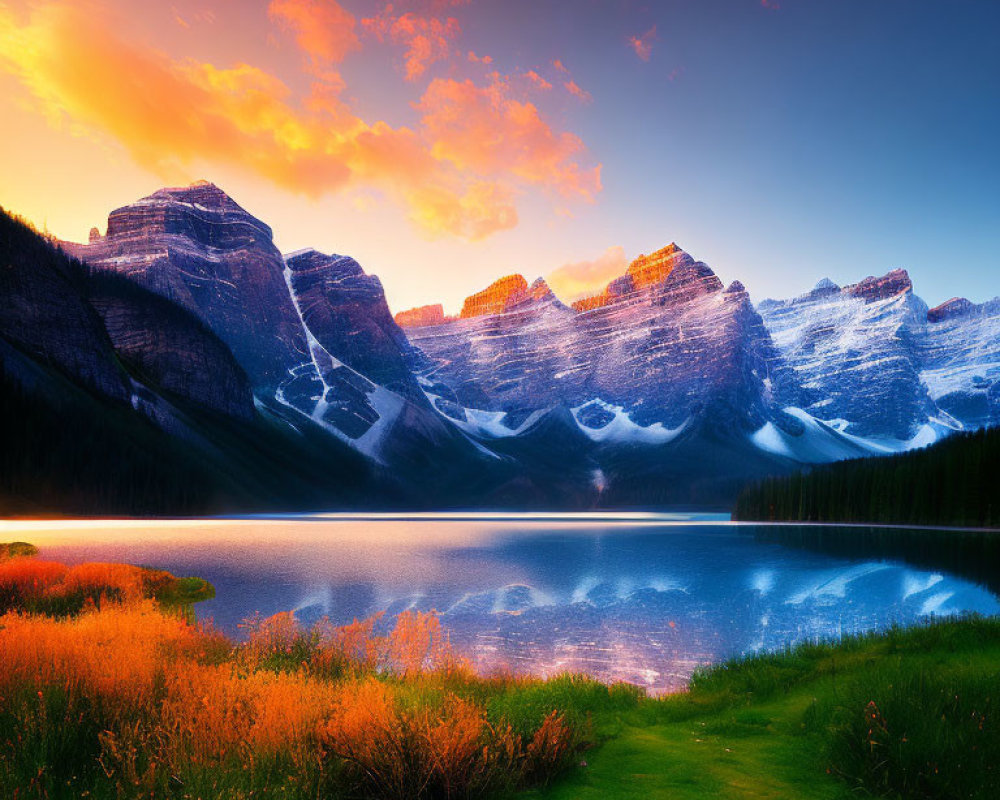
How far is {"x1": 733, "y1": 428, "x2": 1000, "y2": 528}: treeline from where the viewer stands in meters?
104

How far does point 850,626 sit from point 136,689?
31.0 metres

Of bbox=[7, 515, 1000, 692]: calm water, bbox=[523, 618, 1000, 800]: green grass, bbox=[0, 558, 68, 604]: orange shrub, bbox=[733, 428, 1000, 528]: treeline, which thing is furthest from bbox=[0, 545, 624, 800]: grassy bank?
bbox=[733, 428, 1000, 528]: treeline

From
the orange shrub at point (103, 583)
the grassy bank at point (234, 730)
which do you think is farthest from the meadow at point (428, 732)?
the orange shrub at point (103, 583)

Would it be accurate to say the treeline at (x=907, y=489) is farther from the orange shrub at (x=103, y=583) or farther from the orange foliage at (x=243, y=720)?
the orange foliage at (x=243, y=720)

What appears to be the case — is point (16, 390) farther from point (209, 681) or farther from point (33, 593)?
point (209, 681)

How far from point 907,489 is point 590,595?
101 metres

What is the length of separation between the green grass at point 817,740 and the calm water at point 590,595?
565 cm

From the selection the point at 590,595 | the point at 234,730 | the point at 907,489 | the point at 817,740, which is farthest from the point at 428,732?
the point at 907,489

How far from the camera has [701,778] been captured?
414 inches

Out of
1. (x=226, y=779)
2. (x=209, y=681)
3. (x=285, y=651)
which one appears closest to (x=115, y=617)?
(x=285, y=651)

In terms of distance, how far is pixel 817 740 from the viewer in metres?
12.3

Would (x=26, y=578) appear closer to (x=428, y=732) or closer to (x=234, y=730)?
(x=234, y=730)

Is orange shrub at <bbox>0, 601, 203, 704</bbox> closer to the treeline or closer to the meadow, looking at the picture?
the meadow

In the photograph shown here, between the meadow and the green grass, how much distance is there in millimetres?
39
